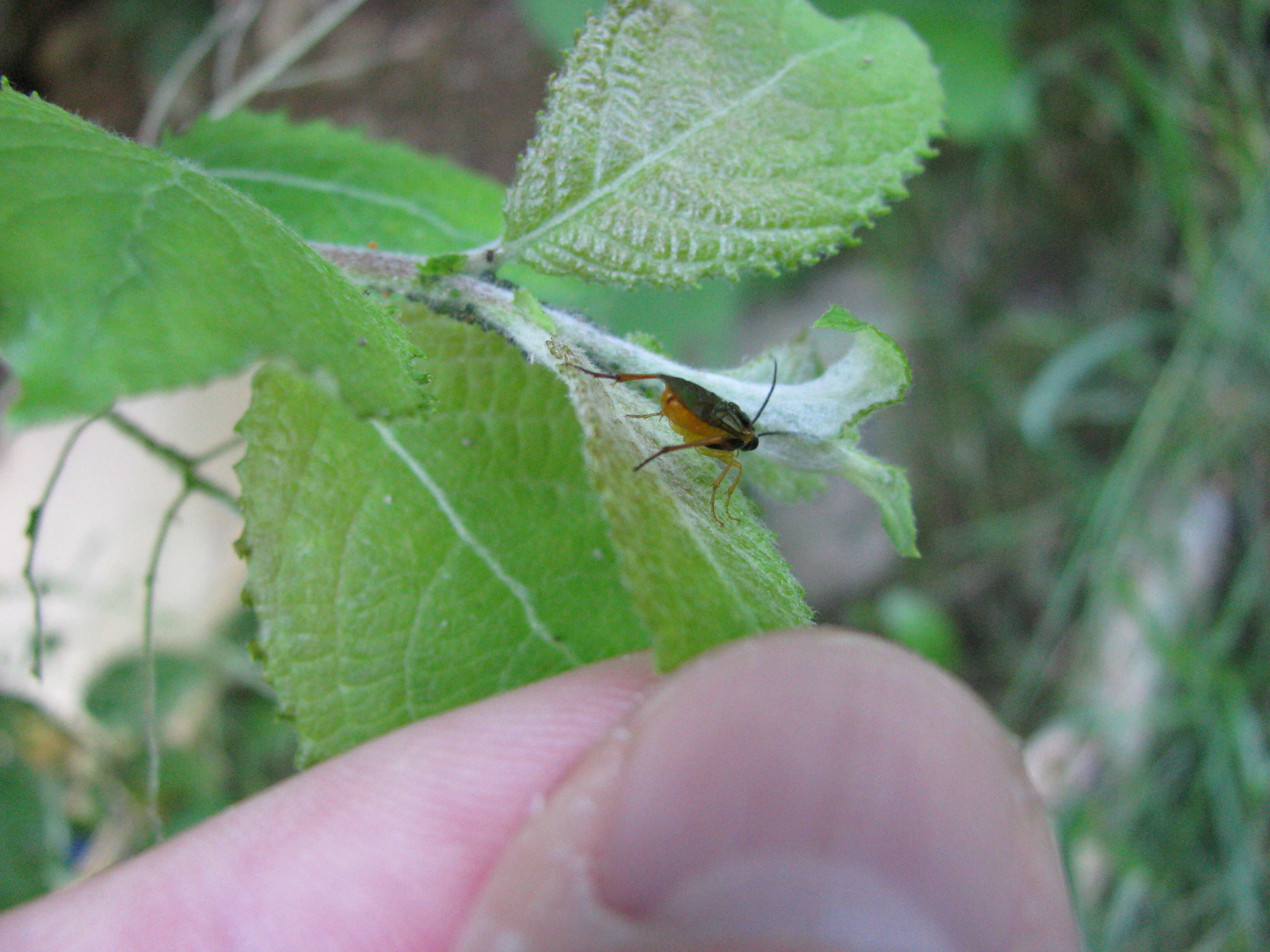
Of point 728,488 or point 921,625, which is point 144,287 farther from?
point 921,625

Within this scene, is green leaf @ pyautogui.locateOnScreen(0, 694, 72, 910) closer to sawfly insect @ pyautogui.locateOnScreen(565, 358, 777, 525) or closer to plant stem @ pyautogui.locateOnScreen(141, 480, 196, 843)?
plant stem @ pyautogui.locateOnScreen(141, 480, 196, 843)

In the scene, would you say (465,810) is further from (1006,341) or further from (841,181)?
(1006,341)

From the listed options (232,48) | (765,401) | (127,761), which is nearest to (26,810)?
(127,761)

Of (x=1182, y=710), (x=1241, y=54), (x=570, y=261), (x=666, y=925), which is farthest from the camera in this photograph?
(x=1241, y=54)

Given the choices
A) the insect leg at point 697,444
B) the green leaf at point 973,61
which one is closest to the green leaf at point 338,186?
the insect leg at point 697,444

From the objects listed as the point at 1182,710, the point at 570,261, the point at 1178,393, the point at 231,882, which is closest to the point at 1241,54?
the point at 1178,393

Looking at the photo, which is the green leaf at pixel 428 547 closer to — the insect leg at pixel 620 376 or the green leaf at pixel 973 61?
the insect leg at pixel 620 376

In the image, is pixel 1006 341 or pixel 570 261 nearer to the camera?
pixel 570 261
